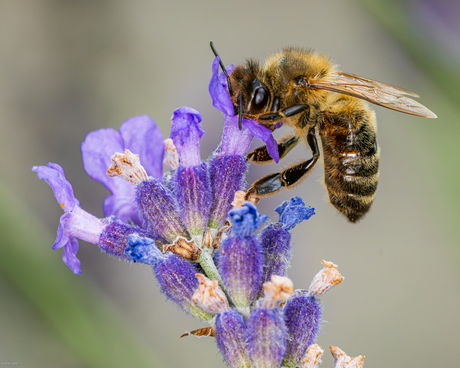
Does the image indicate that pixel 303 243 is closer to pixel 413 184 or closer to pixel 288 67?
pixel 413 184

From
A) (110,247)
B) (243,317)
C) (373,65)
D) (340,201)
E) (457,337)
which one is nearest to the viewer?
(243,317)

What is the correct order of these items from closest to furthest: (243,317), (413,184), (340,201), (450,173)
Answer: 1. (243,317)
2. (340,201)
3. (450,173)
4. (413,184)

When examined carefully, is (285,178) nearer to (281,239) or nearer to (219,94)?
(281,239)

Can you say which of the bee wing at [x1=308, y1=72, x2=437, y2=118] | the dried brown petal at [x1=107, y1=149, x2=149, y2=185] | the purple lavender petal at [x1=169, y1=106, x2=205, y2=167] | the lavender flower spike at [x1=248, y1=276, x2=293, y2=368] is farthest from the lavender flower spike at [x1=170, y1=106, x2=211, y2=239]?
the bee wing at [x1=308, y1=72, x2=437, y2=118]

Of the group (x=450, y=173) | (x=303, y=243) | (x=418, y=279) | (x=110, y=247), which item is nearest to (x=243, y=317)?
(x=110, y=247)

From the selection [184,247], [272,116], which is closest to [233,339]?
[184,247]

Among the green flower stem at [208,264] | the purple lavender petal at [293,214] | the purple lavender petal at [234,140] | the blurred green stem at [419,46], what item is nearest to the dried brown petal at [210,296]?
the green flower stem at [208,264]

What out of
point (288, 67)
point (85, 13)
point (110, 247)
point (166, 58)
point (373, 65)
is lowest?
point (110, 247)

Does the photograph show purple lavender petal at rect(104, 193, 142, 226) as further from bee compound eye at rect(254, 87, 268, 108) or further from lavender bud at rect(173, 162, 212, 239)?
bee compound eye at rect(254, 87, 268, 108)
